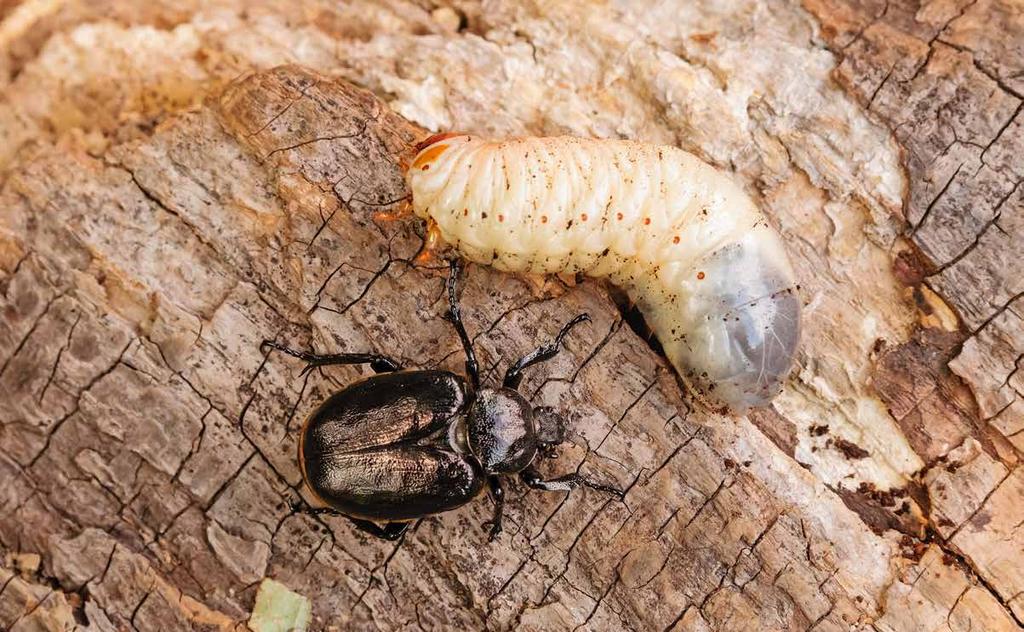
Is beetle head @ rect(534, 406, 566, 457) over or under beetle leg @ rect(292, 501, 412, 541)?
over

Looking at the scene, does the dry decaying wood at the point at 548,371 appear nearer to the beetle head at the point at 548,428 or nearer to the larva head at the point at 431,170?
the beetle head at the point at 548,428

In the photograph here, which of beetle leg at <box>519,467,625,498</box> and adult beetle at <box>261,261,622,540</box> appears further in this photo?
beetle leg at <box>519,467,625,498</box>

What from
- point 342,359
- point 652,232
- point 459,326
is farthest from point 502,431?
point 652,232

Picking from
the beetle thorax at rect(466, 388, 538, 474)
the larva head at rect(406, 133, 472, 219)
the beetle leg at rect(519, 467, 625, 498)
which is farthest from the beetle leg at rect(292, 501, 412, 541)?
the larva head at rect(406, 133, 472, 219)

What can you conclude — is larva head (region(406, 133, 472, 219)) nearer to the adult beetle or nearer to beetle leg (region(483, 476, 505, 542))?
the adult beetle

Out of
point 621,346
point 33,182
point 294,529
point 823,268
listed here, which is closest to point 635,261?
point 621,346

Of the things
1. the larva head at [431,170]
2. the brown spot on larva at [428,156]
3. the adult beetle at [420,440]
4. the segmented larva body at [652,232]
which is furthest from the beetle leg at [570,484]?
the brown spot on larva at [428,156]

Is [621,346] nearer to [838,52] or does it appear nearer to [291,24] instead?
[838,52]
